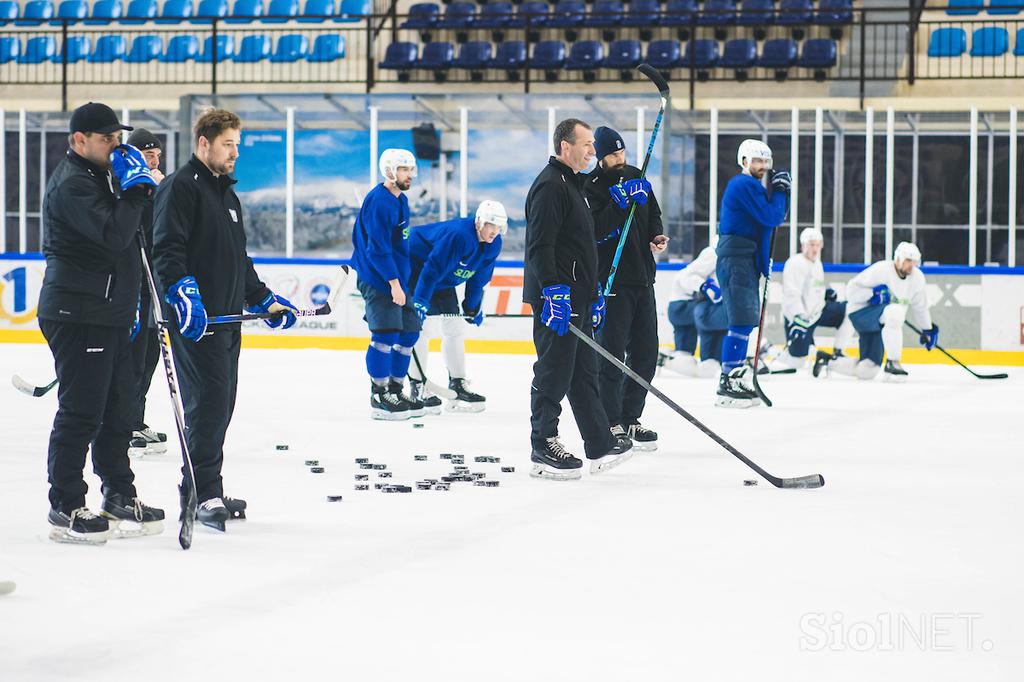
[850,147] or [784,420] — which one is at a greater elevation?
[850,147]

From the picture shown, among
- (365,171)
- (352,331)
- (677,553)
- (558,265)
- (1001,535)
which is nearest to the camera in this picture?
(677,553)

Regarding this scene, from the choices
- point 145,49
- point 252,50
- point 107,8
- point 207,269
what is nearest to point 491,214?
point 207,269

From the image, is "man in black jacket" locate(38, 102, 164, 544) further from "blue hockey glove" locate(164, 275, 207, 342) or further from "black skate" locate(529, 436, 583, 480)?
"black skate" locate(529, 436, 583, 480)

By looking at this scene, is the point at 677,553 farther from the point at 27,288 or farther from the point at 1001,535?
the point at 27,288

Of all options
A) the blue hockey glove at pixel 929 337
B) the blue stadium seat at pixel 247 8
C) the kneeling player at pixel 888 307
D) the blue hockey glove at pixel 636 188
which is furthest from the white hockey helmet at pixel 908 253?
the blue stadium seat at pixel 247 8

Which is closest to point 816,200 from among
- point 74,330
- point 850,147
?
point 850,147

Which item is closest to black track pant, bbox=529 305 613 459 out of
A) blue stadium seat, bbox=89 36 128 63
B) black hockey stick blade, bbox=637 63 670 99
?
black hockey stick blade, bbox=637 63 670 99

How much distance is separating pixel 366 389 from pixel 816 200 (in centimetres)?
628

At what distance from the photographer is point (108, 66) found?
19594 mm

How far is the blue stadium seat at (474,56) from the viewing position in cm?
→ 1794

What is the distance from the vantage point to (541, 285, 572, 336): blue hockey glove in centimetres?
553

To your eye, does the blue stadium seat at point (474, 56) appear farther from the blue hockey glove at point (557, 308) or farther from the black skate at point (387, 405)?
the blue hockey glove at point (557, 308)

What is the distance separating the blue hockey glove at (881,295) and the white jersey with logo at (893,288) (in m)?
0.02

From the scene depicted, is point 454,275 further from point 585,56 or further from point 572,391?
point 585,56
